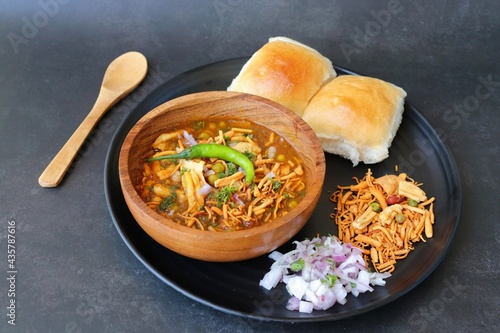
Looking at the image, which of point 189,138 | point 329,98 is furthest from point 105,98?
point 329,98

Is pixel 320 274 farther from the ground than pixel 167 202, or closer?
closer

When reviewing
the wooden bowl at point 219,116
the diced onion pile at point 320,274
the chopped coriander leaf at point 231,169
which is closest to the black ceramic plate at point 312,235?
the diced onion pile at point 320,274

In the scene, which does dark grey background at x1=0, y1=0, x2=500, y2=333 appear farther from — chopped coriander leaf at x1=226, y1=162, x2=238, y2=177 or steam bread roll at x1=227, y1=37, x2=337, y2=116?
steam bread roll at x1=227, y1=37, x2=337, y2=116

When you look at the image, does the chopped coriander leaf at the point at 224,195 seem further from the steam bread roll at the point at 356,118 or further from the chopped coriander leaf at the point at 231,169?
the steam bread roll at the point at 356,118

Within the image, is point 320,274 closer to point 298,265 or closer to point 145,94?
point 298,265

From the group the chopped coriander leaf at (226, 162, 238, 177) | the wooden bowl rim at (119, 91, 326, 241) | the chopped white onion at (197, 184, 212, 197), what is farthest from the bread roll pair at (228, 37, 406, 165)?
the chopped white onion at (197, 184, 212, 197)

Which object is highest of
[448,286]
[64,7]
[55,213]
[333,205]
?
[64,7]

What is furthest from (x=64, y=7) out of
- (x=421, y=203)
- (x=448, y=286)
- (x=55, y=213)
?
(x=448, y=286)

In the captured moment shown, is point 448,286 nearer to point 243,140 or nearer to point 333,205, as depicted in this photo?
point 333,205
